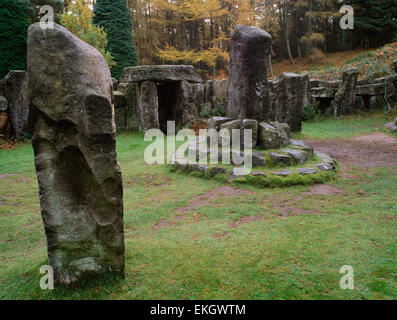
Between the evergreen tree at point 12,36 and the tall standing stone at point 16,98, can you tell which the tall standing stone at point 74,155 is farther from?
the evergreen tree at point 12,36

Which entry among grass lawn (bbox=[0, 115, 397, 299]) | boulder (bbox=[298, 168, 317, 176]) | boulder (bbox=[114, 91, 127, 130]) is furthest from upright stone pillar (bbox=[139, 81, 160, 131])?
boulder (bbox=[298, 168, 317, 176])

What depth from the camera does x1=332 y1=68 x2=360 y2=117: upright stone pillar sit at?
13414 millimetres

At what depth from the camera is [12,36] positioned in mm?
13625

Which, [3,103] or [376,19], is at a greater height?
[376,19]

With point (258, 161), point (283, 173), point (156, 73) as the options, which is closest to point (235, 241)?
point (283, 173)

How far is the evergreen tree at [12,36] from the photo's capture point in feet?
44.1

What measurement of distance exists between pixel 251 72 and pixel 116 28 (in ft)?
65.6

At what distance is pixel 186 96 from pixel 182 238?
376 inches

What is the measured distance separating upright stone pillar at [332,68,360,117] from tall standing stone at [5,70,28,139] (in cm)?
1391

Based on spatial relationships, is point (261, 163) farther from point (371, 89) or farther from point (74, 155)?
point (371, 89)

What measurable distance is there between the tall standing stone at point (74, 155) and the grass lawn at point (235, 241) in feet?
0.83

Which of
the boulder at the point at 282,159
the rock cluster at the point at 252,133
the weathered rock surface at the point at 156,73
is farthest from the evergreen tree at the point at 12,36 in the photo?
the boulder at the point at 282,159

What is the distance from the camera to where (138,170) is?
6.68 m

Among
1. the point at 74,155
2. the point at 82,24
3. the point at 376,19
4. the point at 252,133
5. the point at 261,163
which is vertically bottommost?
the point at 261,163
